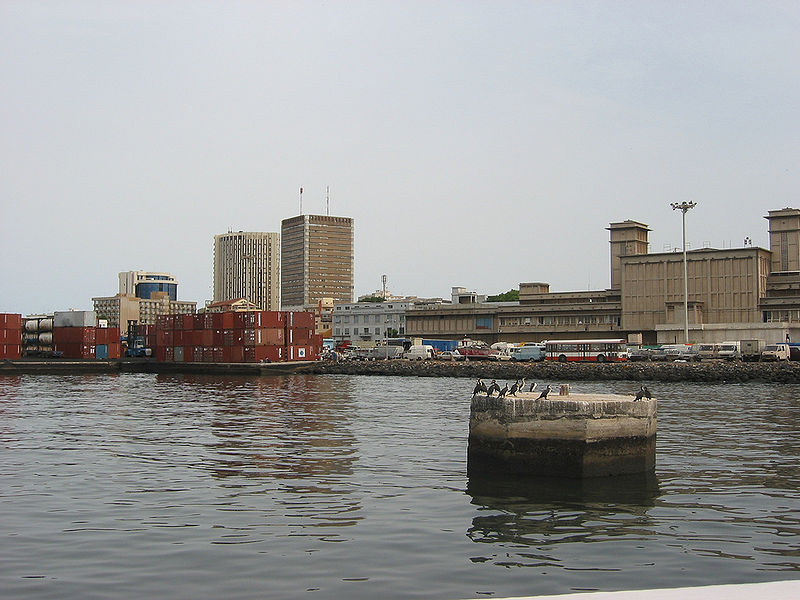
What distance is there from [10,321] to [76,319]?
37.7ft

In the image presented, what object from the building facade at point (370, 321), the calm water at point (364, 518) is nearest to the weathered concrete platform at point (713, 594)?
the calm water at point (364, 518)

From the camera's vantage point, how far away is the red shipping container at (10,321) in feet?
341

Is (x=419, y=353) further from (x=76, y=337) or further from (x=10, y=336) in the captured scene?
(x=10, y=336)

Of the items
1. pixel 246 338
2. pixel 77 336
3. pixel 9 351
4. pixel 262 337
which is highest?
pixel 77 336

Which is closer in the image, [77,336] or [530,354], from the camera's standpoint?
[530,354]

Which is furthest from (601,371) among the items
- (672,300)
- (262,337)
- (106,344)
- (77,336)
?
(77,336)

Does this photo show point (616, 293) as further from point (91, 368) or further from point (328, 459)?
point (328, 459)

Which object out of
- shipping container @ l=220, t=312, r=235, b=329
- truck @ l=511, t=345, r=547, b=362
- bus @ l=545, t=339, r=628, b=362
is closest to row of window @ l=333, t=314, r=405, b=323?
truck @ l=511, t=345, r=547, b=362

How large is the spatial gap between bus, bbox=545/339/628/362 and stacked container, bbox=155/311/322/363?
28.1 m

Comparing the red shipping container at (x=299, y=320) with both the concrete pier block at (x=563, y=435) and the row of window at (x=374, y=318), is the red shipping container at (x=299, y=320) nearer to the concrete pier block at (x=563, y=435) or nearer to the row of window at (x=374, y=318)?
the row of window at (x=374, y=318)

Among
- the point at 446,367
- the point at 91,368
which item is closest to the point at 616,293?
the point at 446,367

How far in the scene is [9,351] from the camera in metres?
104

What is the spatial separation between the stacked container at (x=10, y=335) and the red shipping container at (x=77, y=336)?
28.0ft

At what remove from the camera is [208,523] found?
15352mm
